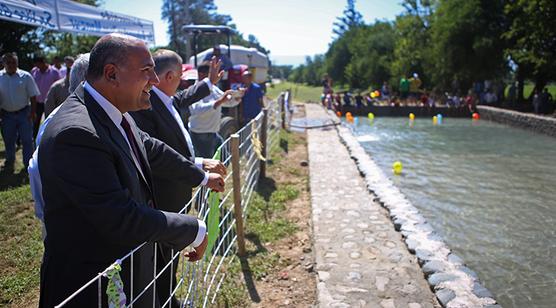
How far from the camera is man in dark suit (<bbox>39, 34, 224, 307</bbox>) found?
1.41 metres

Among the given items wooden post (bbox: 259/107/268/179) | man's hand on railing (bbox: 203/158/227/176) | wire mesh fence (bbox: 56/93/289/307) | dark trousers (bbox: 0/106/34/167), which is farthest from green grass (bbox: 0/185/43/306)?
wooden post (bbox: 259/107/268/179)

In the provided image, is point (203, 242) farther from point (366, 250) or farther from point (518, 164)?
point (518, 164)

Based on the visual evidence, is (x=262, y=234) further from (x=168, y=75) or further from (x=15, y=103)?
(x=15, y=103)

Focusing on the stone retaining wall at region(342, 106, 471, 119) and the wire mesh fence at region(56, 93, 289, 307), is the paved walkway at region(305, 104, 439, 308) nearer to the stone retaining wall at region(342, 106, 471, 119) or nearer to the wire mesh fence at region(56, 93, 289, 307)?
the wire mesh fence at region(56, 93, 289, 307)

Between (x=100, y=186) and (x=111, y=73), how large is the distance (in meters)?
0.46

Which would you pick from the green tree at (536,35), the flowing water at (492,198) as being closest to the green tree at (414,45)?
the green tree at (536,35)

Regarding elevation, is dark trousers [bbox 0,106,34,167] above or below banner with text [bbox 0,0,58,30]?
below

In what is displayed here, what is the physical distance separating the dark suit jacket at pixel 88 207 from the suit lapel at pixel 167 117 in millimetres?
1091

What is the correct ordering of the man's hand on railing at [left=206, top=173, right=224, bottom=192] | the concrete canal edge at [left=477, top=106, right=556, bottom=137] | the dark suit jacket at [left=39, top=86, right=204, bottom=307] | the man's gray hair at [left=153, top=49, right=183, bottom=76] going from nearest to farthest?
1. the dark suit jacket at [left=39, top=86, right=204, bottom=307]
2. the man's hand on railing at [left=206, top=173, right=224, bottom=192]
3. the man's gray hair at [left=153, top=49, right=183, bottom=76]
4. the concrete canal edge at [left=477, top=106, right=556, bottom=137]

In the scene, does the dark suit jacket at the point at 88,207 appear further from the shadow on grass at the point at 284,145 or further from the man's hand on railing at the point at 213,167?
the shadow on grass at the point at 284,145

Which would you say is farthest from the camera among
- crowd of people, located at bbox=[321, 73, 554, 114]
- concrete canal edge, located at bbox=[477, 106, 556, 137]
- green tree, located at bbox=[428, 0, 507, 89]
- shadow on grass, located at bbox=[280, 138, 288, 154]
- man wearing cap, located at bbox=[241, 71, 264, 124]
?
crowd of people, located at bbox=[321, 73, 554, 114]

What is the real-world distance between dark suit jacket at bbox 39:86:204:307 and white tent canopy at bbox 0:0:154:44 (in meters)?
4.78

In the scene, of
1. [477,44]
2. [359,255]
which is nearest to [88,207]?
[359,255]

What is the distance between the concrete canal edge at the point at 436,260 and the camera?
3.20 meters
